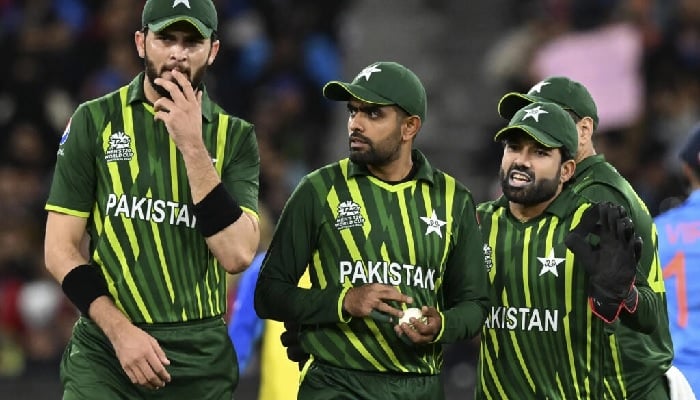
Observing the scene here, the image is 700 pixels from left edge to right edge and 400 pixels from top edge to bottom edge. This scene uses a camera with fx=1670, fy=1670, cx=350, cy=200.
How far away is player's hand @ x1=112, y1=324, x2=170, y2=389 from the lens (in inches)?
235

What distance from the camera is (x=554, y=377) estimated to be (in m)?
6.57

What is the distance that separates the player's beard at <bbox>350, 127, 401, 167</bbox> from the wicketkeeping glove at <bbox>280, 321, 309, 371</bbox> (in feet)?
2.30

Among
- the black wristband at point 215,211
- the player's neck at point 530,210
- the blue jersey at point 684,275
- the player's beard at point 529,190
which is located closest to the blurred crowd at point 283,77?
the blue jersey at point 684,275

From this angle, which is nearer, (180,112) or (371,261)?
(180,112)

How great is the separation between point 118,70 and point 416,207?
760 centimetres

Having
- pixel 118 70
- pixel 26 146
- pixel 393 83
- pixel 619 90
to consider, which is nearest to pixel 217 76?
pixel 118 70

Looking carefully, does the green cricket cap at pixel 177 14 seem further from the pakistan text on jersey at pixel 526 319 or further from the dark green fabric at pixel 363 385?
the pakistan text on jersey at pixel 526 319

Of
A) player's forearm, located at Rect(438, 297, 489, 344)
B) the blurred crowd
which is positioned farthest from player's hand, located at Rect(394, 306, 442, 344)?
the blurred crowd

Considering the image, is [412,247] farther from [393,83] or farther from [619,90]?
[619,90]

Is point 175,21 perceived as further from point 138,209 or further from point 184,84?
point 138,209

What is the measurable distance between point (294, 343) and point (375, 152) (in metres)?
0.84

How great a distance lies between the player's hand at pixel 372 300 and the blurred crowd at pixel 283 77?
650 cm

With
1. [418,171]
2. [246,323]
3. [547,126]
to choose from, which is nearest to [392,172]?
[418,171]

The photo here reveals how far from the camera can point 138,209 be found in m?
6.16
